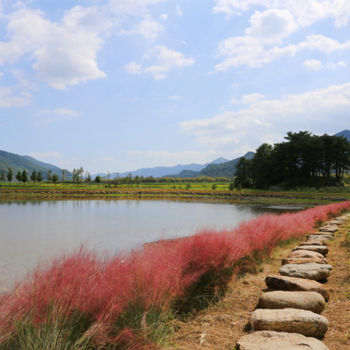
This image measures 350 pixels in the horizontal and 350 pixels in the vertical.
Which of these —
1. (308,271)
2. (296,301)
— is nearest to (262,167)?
(308,271)

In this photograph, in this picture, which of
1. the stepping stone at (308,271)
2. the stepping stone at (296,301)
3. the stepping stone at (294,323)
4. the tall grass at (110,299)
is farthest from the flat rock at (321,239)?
the stepping stone at (294,323)

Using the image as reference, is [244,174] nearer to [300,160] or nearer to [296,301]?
[300,160]

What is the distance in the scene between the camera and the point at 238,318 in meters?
4.50

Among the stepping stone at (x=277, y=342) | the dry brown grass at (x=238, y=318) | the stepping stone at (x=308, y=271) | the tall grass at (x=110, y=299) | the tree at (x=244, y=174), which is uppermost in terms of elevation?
the tree at (x=244, y=174)

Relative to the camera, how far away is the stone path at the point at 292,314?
10.8 feet

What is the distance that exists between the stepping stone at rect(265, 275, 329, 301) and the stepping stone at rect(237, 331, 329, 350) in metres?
1.79

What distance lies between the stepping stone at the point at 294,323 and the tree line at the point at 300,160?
57893mm

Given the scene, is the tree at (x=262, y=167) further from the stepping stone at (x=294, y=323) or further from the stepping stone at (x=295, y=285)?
the stepping stone at (x=294, y=323)

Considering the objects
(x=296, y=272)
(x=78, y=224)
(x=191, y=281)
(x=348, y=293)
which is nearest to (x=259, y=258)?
(x=296, y=272)

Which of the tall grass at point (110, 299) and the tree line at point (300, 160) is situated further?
the tree line at point (300, 160)

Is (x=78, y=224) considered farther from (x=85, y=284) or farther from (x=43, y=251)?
(x=85, y=284)

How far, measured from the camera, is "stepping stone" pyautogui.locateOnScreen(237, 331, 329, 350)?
3148 millimetres

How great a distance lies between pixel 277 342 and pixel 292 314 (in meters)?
0.75

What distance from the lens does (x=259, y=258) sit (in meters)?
7.79
